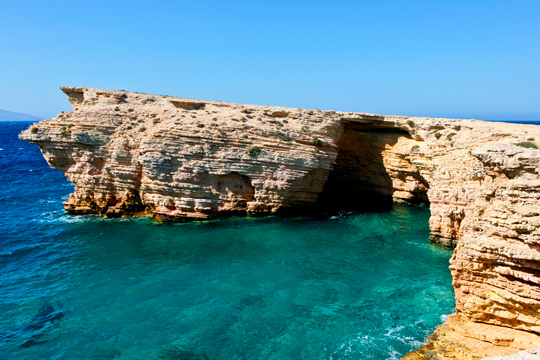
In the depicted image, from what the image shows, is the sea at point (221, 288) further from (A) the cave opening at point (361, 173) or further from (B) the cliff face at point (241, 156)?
(A) the cave opening at point (361, 173)

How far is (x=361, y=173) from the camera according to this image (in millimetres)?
→ 30812

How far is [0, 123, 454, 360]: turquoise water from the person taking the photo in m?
13.1

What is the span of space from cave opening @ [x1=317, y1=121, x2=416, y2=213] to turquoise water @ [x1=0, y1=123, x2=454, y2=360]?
396 cm

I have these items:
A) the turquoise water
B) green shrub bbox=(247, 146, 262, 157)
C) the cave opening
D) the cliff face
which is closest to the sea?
the turquoise water

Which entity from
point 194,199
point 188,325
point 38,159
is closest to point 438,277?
point 188,325

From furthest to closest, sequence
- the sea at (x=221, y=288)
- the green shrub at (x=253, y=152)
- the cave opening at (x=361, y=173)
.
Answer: the cave opening at (x=361, y=173) → the green shrub at (x=253, y=152) → the sea at (x=221, y=288)

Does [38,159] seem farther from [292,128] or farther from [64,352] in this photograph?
[64,352]

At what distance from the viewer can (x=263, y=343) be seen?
43.0 ft

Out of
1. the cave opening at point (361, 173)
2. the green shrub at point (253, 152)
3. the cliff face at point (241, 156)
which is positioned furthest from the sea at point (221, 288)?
the green shrub at point (253, 152)

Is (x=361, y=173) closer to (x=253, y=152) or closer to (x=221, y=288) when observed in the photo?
(x=253, y=152)

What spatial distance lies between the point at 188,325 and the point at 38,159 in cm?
6046

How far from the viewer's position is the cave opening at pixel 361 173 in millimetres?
28844

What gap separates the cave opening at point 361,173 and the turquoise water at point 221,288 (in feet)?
13.0

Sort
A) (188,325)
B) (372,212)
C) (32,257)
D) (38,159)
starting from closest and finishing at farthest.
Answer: (188,325)
(32,257)
(372,212)
(38,159)
